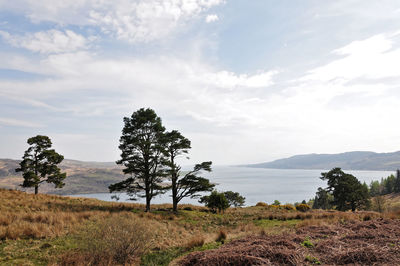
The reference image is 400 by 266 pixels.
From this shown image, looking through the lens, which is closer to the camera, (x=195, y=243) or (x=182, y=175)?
(x=195, y=243)

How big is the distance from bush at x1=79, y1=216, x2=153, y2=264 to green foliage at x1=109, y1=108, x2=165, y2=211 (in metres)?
16.6

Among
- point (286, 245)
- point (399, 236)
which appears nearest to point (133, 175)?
point (286, 245)

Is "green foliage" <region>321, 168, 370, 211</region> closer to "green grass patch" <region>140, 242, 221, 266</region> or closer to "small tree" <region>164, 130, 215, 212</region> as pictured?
"small tree" <region>164, 130, 215, 212</region>

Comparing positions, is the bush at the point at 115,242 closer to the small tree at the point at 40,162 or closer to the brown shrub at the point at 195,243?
the brown shrub at the point at 195,243

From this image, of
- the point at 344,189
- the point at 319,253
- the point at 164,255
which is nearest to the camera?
the point at 319,253

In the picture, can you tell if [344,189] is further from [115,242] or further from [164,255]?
[115,242]

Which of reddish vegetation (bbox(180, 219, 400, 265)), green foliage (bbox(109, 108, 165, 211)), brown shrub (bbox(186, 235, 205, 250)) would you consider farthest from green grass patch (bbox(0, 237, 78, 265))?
green foliage (bbox(109, 108, 165, 211))

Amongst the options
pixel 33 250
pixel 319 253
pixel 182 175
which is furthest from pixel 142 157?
pixel 319 253

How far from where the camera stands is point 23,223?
1236 centimetres

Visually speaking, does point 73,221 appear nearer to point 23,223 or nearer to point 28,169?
point 23,223

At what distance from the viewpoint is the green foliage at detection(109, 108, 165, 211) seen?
25.9 meters

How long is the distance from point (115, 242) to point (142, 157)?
18369 mm

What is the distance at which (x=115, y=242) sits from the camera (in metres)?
8.55

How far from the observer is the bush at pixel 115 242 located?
8.31 meters
